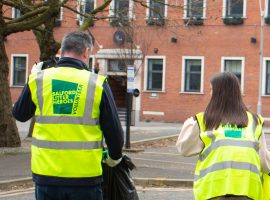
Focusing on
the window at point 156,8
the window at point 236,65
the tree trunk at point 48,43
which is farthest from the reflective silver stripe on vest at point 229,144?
the window at point 236,65

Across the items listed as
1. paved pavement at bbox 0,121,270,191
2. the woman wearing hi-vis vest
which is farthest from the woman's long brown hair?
paved pavement at bbox 0,121,270,191

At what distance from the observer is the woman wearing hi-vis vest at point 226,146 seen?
441 centimetres

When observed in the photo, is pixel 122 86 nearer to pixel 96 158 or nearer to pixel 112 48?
pixel 112 48

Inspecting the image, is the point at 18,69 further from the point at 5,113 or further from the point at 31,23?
the point at 31,23

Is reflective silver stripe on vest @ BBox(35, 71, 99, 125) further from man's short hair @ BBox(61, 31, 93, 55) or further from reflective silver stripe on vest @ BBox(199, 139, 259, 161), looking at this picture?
reflective silver stripe on vest @ BBox(199, 139, 259, 161)

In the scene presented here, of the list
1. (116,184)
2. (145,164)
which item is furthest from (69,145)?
(145,164)

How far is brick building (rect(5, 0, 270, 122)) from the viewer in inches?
1448

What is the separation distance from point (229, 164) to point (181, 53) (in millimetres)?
34460

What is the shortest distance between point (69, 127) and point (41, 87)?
390 mm

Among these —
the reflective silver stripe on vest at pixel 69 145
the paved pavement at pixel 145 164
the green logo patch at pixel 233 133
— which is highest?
the green logo patch at pixel 233 133

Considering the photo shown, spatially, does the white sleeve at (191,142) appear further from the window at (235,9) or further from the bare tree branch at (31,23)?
the window at (235,9)

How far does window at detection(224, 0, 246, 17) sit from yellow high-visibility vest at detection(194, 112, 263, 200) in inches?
1302

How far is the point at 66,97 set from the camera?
4.64m

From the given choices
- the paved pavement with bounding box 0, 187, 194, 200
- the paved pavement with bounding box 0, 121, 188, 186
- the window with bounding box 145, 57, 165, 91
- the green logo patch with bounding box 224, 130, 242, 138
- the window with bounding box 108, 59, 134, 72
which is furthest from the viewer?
the window with bounding box 145, 57, 165, 91
